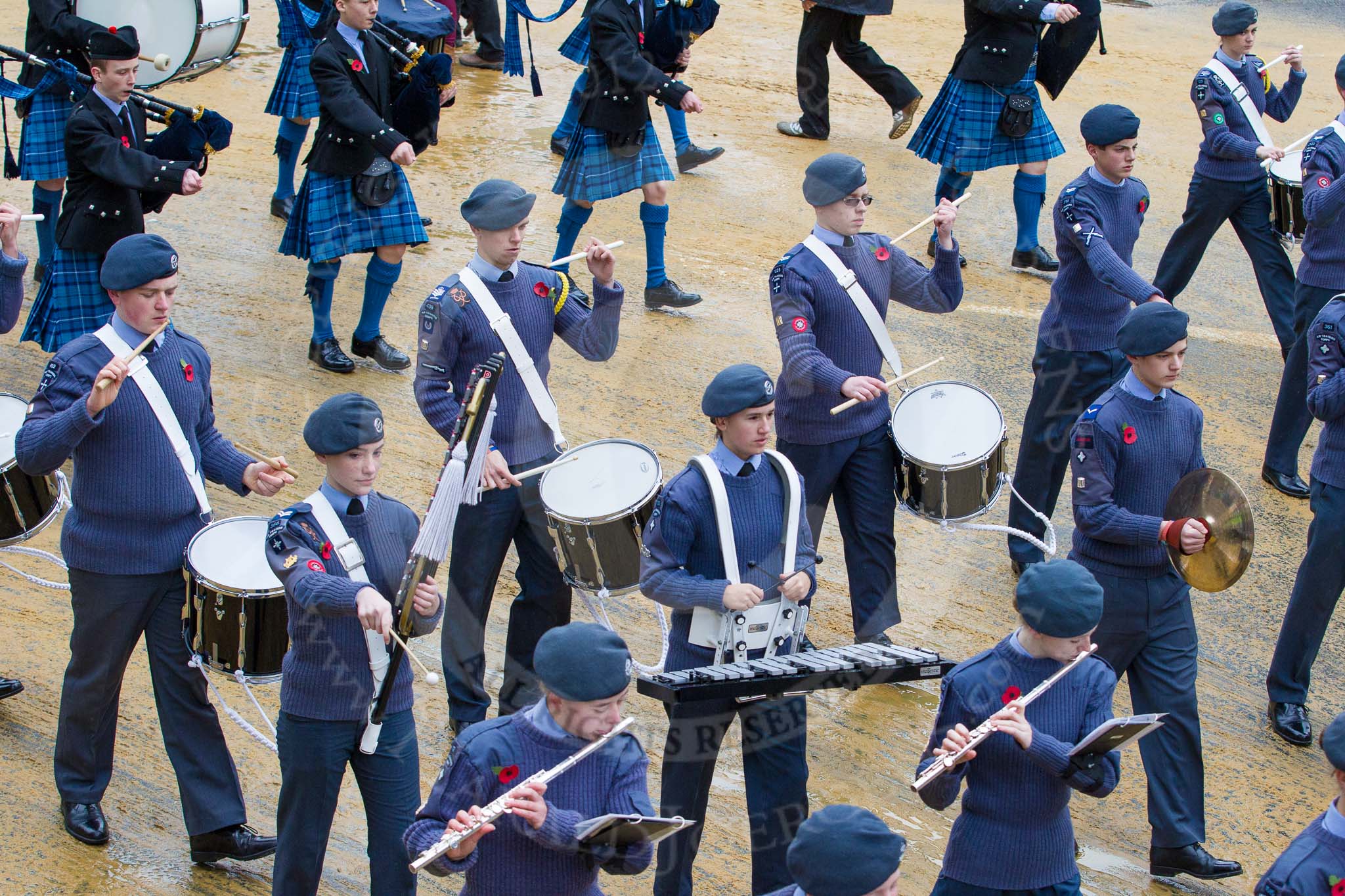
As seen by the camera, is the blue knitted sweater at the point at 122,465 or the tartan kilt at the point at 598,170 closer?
the blue knitted sweater at the point at 122,465

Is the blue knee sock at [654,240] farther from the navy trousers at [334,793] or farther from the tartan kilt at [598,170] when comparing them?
the navy trousers at [334,793]

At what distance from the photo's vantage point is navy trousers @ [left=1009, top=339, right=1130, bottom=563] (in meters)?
5.95

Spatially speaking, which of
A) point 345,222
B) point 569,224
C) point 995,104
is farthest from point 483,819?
point 995,104

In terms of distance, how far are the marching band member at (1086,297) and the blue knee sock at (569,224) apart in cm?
242

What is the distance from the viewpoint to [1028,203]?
26.9 ft

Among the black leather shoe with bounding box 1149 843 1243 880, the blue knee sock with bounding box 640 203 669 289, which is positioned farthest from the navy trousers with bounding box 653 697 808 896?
the blue knee sock with bounding box 640 203 669 289

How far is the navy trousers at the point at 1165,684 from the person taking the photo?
15.2 feet

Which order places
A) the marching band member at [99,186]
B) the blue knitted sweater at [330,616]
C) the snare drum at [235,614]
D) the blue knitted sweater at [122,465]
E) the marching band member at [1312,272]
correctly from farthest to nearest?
1. the marching band member at [1312,272]
2. the marching band member at [99,186]
3. the blue knitted sweater at [122,465]
4. the snare drum at [235,614]
5. the blue knitted sweater at [330,616]

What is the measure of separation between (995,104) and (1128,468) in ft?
12.7

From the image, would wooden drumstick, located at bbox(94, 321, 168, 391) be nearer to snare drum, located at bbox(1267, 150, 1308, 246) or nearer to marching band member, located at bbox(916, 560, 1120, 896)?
marching band member, located at bbox(916, 560, 1120, 896)

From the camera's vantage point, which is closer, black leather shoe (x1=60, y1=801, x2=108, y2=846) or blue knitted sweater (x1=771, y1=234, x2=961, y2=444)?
black leather shoe (x1=60, y1=801, x2=108, y2=846)

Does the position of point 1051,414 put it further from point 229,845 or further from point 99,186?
point 99,186

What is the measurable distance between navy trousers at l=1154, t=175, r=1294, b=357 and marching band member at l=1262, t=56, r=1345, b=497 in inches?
14.0

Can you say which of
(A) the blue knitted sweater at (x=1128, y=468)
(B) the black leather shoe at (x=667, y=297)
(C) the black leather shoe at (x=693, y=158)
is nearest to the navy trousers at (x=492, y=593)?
(A) the blue knitted sweater at (x=1128, y=468)
